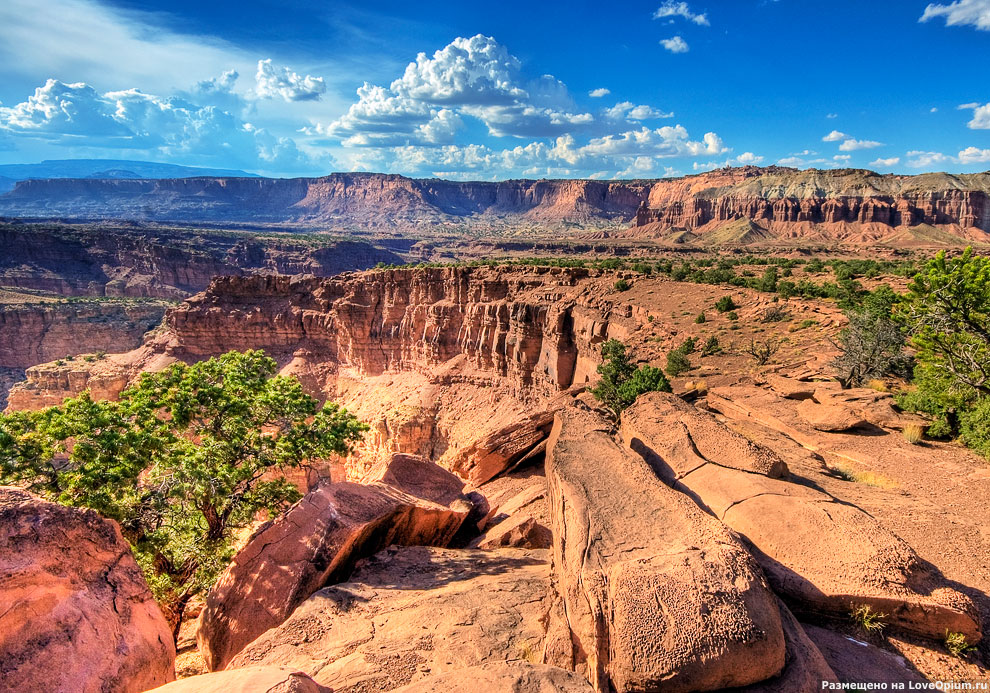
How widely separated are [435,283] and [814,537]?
34865 millimetres

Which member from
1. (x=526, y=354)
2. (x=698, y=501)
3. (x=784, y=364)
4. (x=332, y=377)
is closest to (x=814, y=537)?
(x=698, y=501)

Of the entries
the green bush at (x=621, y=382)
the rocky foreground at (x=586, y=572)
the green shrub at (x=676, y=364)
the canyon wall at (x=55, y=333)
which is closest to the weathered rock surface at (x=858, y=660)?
the rocky foreground at (x=586, y=572)

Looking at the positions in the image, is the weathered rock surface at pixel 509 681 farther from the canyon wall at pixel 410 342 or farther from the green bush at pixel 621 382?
the canyon wall at pixel 410 342

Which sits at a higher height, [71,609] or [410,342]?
[71,609]

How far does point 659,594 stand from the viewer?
6348 millimetres

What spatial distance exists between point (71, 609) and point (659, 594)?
785 cm

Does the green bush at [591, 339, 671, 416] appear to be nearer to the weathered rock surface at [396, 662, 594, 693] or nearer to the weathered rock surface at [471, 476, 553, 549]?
the weathered rock surface at [471, 476, 553, 549]

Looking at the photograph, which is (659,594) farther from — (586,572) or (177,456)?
(177,456)

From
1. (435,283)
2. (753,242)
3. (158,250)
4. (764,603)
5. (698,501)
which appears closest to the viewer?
(764,603)

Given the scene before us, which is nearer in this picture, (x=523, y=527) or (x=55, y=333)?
(x=523, y=527)

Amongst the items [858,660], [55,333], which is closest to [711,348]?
[858,660]

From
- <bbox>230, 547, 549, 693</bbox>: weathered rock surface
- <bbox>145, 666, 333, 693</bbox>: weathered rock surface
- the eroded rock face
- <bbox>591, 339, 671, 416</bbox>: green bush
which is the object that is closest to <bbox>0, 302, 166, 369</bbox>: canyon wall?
<bbox>591, 339, 671, 416</bbox>: green bush

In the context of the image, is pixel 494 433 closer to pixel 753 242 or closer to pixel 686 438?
pixel 686 438

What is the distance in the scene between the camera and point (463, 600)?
8516mm
